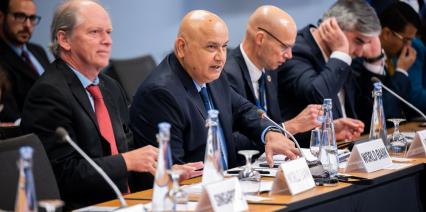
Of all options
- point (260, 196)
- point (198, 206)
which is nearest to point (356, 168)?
point (260, 196)

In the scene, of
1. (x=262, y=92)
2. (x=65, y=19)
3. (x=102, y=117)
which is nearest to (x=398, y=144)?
(x=262, y=92)

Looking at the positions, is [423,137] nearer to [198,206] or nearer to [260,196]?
[260,196]

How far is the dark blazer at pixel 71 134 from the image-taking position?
3270 mm

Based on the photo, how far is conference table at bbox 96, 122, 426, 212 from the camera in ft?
9.60

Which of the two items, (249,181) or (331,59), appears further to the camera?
(331,59)

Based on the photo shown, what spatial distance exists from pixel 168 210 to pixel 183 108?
1.29m

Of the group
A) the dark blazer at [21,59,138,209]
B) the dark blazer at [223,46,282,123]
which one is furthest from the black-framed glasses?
the dark blazer at [21,59,138,209]

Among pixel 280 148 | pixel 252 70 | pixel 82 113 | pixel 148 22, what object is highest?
pixel 148 22

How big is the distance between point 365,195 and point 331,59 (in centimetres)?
179

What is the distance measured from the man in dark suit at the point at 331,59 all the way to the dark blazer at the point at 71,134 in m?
1.81

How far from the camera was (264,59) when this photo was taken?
4.63 m

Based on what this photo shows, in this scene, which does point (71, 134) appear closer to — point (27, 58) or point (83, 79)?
point (83, 79)

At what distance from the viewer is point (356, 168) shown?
3559 millimetres

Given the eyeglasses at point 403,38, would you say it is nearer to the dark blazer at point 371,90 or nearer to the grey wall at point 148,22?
the dark blazer at point 371,90
